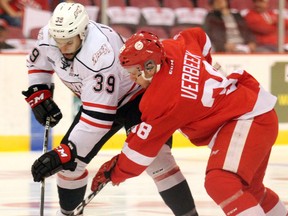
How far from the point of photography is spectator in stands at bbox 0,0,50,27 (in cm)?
931

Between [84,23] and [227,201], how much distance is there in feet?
3.71

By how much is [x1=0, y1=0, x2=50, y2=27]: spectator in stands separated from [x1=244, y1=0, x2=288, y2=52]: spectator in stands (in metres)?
2.23

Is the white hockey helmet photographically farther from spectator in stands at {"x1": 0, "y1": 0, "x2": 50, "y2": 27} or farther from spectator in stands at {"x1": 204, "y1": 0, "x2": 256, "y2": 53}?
spectator in stands at {"x1": 204, "y1": 0, "x2": 256, "y2": 53}

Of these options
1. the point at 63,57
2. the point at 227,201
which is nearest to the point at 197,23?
the point at 63,57

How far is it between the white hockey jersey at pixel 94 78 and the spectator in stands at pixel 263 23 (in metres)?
5.43

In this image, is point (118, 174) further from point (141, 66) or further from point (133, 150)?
point (141, 66)

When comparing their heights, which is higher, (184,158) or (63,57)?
(63,57)

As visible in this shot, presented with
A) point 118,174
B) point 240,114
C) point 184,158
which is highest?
point 240,114

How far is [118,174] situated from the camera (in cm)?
464

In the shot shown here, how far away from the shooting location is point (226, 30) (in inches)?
409

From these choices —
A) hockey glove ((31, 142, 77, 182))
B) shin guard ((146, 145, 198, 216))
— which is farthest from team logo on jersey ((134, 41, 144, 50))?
shin guard ((146, 145, 198, 216))

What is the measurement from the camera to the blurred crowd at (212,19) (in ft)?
32.4

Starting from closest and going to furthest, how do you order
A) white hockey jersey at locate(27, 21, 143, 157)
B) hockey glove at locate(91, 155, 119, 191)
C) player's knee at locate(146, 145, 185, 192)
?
1. hockey glove at locate(91, 155, 119, 191)
2. white hockey jersey at locate(27, 21, 143, 157)
3. player's knee at locate(146, 145, 185, 192)

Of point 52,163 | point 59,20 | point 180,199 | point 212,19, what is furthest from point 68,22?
point 212,19
